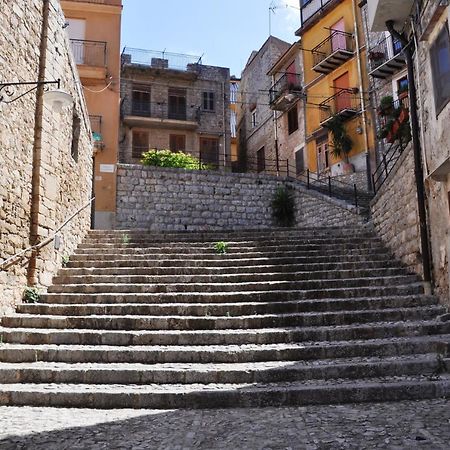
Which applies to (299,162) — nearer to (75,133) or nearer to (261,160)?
(261,160)

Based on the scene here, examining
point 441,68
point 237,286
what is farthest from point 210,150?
point 441,68

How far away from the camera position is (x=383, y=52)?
16.4m

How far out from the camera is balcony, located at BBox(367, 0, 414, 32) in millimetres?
6707

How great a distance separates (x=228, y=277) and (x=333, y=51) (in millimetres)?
14546

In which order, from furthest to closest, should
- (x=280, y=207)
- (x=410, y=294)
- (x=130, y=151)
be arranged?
(x=130, y=151), (x=280, y=207), (x=410, y=294)

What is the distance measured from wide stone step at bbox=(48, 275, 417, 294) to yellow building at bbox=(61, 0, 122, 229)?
26.7ft

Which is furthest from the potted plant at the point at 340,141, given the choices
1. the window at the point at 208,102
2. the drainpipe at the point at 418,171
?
the drainpipe at the point at 418,171

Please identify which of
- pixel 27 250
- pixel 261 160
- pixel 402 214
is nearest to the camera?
pixel 27 250

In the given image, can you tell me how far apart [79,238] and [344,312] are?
5.74 m

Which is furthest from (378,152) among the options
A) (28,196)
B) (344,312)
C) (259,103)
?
(28,196)

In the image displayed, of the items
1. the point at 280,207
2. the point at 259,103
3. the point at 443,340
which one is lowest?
the point at 443,340

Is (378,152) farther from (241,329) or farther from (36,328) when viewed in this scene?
(36,328)

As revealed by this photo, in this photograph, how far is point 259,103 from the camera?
2492 cm

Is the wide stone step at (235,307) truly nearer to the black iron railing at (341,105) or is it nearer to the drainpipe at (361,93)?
the drainpipe at (361,93)
